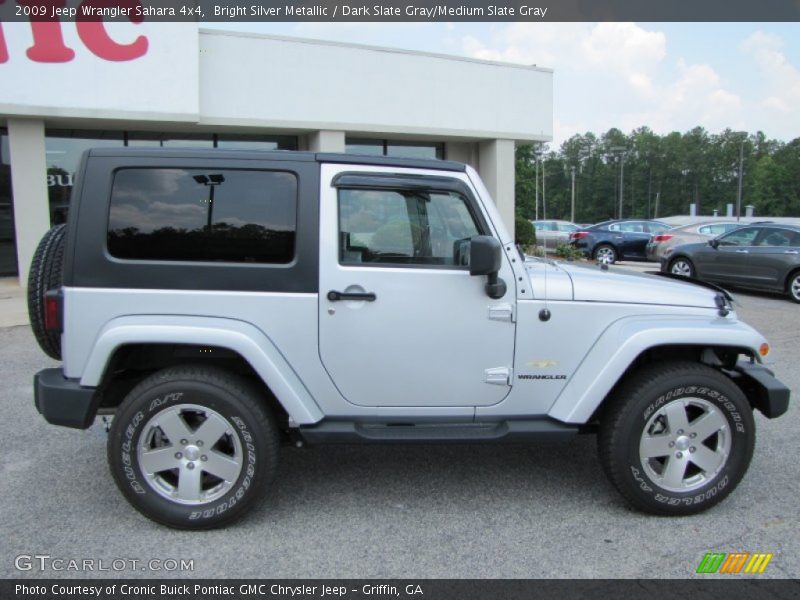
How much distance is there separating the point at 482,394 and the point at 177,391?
160cm

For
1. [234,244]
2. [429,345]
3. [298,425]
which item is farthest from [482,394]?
[234,244]

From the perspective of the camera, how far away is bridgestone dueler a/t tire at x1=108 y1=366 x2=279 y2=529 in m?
3.36

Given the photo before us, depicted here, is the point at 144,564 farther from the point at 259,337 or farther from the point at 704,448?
the point at 704,448

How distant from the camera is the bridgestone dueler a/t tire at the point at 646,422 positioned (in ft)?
11.6

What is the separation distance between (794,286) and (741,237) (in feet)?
5.34

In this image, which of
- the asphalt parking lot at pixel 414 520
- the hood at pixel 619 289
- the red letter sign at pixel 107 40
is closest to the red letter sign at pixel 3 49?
the red letter sign at pixel 107 40

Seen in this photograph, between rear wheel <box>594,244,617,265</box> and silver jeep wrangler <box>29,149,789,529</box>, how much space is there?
57.0ft

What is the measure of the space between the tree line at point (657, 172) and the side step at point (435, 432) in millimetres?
94703

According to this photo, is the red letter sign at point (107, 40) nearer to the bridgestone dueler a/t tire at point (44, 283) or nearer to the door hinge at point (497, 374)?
the bridgestone dueler a/t tire at point (44, 283)

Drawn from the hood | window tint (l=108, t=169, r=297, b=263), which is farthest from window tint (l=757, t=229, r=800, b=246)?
window tint (l=108, t=169, r=297, b=263)

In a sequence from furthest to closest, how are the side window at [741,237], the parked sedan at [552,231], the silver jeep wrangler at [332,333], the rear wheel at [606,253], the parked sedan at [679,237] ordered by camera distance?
the parked sedan at [552,231] → the rear wheel at [606,253] → the parked sedan at [679,237] → the side window at [741,237] → the silver jeep wrangler at [332,333]

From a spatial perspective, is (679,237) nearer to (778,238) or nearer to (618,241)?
(618,241)

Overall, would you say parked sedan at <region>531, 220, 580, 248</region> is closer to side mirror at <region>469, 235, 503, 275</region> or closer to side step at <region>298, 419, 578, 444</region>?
side step at <region>298, 419, 578, 444</region>

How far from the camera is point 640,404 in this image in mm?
3520
